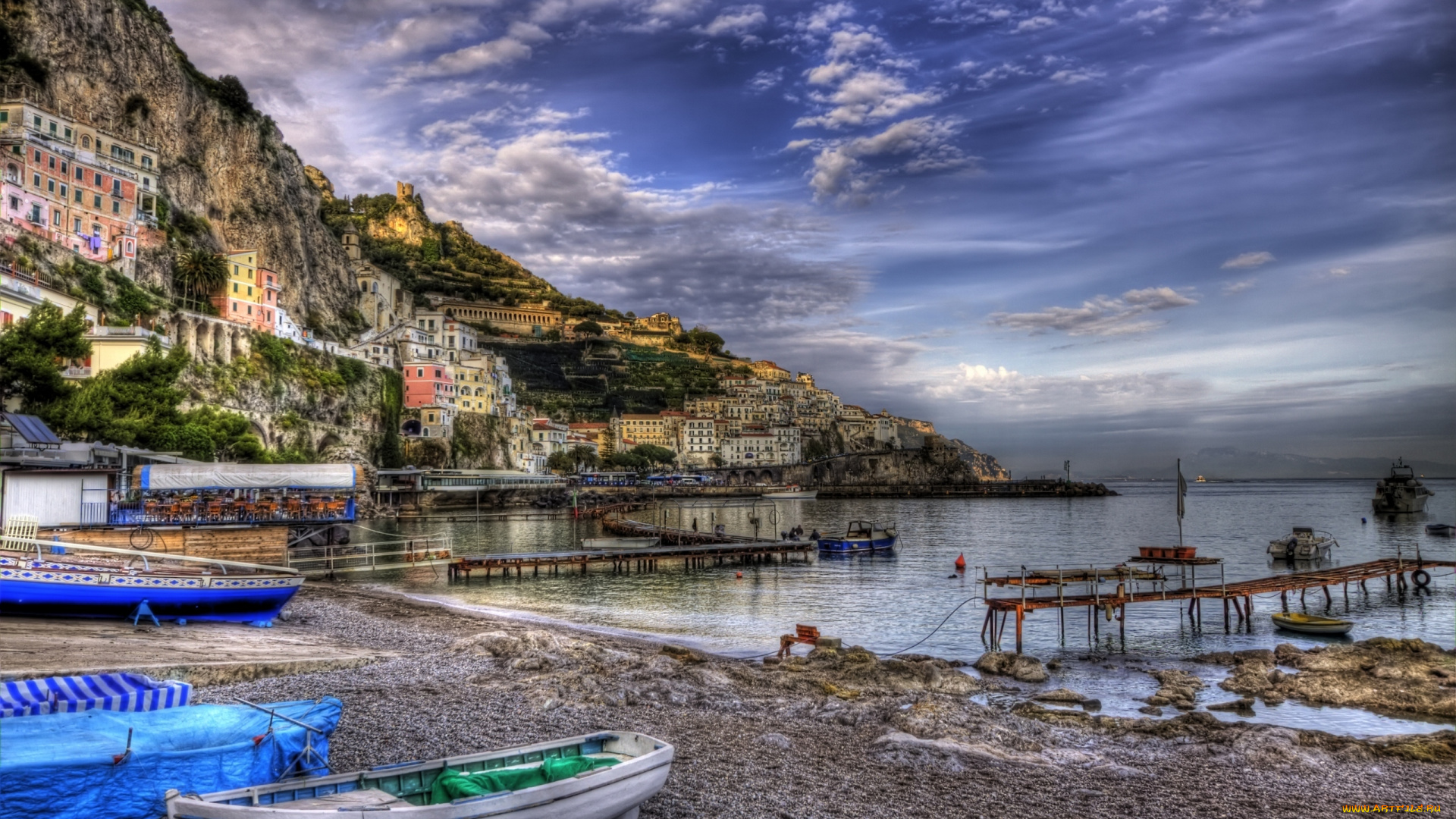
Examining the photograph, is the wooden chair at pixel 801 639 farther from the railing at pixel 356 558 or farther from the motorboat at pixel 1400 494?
the motorboat at pixel 1400 494

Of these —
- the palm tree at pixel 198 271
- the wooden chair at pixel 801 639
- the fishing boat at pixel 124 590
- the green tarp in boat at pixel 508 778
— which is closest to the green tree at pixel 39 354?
the fishing boat at pixel 124 590

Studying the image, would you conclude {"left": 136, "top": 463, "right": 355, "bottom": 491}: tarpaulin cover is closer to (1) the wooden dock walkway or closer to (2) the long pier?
(1) the wooden dock walkway

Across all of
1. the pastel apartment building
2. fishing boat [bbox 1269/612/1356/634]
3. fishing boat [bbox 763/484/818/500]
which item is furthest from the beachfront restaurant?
fishing boat [bbox 763/484/818/500]

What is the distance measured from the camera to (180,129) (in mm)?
85688

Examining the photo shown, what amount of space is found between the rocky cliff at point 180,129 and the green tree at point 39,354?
34191 millimetres

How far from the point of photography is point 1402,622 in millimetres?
30469

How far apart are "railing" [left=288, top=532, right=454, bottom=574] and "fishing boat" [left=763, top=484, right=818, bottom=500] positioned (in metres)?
92.7

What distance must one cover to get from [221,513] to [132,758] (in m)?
36.2

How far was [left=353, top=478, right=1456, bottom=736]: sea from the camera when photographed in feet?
78.1

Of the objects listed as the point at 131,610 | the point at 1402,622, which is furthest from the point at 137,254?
the point at 1402,622

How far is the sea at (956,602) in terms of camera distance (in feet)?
78.1

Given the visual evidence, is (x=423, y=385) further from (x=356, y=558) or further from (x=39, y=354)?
(x=39, y=354)

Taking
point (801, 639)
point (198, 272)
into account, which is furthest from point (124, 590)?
point (198, 272)

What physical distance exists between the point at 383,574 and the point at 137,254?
4801cm
